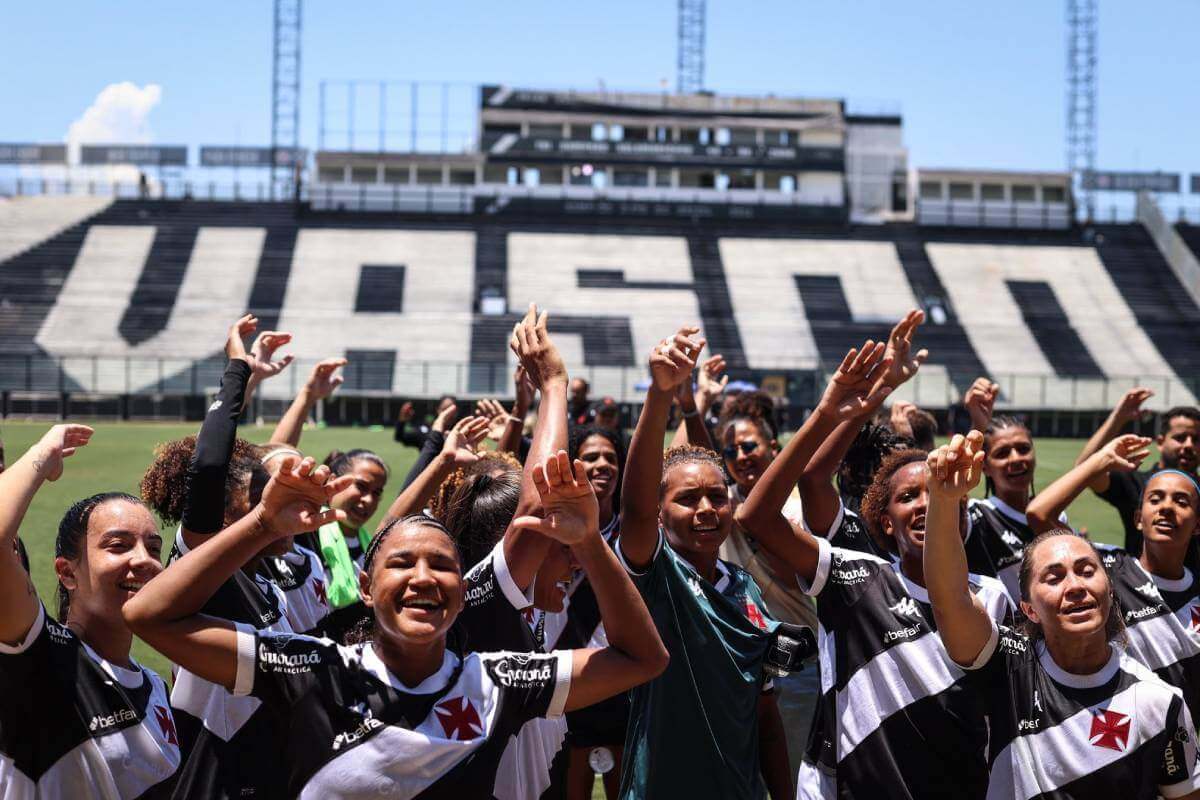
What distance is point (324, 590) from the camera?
15.8 ft

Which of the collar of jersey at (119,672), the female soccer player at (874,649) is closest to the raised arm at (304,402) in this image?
the collar of jersey at (119,672)

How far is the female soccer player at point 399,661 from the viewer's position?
291cm

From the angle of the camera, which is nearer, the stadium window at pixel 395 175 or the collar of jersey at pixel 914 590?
the collar of jersey at pixel 914 590

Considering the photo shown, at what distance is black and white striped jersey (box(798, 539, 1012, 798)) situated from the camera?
12.3 feet

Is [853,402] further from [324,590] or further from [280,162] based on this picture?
[280,162]

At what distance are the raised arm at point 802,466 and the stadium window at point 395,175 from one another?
187ft

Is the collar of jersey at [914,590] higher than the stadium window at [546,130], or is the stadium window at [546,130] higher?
the stadium window at [546,130]

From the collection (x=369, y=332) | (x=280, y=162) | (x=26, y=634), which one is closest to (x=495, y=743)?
(x=26, y=634)

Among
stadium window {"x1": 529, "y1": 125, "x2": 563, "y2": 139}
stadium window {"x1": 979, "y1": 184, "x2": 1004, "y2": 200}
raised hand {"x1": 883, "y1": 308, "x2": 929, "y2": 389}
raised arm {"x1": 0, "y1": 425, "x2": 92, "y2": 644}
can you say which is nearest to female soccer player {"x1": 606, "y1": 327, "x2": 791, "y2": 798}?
raised hand {"x1": 883, "y1": 308, "x2": 929, "y2": 389}

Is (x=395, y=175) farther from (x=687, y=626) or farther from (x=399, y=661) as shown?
(x=399, y=661)

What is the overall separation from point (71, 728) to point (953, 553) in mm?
2530

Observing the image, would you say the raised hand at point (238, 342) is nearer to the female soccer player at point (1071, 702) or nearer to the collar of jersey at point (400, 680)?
the collar of jersey at point (400, 680)

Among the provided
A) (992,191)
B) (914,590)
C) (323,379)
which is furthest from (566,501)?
(992,191)

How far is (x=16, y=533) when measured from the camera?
322 centimetres
